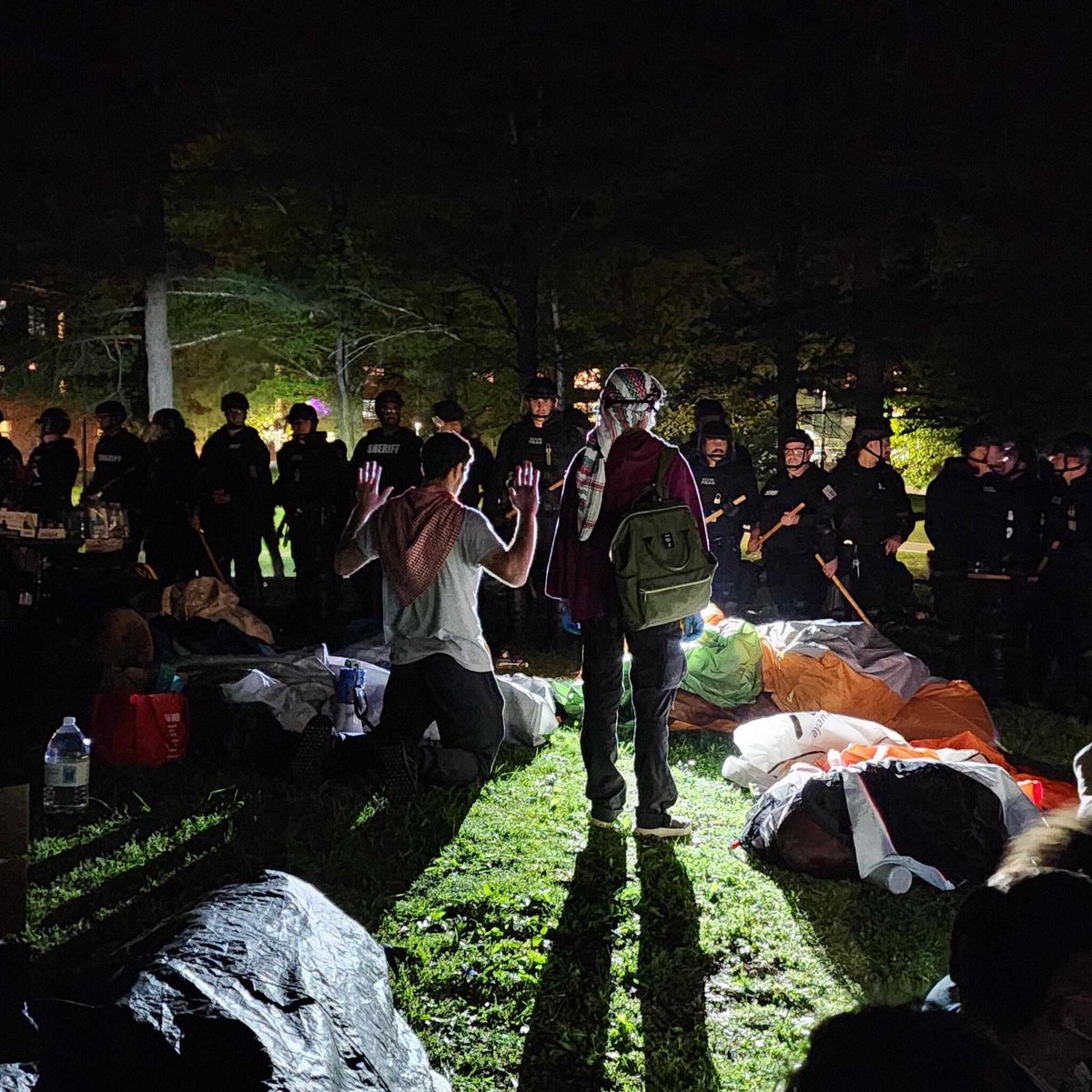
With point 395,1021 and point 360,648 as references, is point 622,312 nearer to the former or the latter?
point 360,648

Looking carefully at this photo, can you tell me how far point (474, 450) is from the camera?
1131 cm

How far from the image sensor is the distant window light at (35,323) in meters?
25.0

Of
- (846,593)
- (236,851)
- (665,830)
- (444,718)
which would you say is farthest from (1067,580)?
(236,851)

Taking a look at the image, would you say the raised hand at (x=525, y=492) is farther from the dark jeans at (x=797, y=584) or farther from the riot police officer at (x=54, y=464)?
the riot police officer at (x=54, y=464)

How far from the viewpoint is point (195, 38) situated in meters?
18.8

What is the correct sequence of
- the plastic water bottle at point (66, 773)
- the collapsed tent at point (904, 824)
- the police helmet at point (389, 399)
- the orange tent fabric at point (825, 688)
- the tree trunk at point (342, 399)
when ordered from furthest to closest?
1. the tree trunk at point (342, 399)
2. the police helmet at point (389, 399)
3. the orange tent fabric at point (825, 688)
4. the plastic water bottle at point (66, 773)
5. the collapsed tent at point (904, 824)

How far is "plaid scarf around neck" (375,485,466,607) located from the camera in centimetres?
557

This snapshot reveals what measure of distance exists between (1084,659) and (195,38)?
16.6m

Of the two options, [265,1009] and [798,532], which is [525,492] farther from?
[798,532]

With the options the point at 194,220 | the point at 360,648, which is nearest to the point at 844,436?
the point at 194,220

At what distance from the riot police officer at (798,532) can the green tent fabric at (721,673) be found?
226cm

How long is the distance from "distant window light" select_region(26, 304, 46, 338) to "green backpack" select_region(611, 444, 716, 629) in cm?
2193

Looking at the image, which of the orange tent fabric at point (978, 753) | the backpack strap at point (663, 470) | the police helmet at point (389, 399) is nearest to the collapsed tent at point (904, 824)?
the orange tent fabric at point (978, 753)

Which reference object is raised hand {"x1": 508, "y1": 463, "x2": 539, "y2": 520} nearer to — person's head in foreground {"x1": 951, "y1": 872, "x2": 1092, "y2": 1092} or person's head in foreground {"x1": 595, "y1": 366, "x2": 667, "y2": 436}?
person's head in foreground {"x1": 595, "y1": 366, "x2": 667, "y2": 436}
